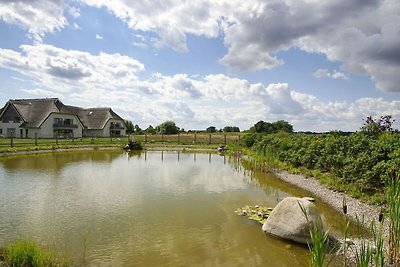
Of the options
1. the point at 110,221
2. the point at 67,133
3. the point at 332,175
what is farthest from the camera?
the point at 67,133

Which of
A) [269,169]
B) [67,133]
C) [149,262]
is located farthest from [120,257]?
[67,133]

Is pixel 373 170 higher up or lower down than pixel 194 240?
higher up

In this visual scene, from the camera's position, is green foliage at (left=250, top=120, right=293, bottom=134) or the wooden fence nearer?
the wooden fence

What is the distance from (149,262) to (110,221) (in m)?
3.17

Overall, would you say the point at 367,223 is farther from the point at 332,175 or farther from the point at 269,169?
the point at 269,169

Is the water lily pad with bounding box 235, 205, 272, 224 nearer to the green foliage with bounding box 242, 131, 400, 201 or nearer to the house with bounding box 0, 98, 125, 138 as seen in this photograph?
the green foliage with bounding box 242, 131, 400, 201

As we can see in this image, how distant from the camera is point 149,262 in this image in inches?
276

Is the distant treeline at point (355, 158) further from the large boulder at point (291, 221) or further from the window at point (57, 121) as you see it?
the window at point (57, 121)

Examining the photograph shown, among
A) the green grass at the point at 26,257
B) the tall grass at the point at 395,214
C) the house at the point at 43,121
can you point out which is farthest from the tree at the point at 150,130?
the tall grass at the point at 395,214

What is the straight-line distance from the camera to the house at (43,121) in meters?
51.3

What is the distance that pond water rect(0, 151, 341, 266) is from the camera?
7480mm

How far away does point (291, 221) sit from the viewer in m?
8.49

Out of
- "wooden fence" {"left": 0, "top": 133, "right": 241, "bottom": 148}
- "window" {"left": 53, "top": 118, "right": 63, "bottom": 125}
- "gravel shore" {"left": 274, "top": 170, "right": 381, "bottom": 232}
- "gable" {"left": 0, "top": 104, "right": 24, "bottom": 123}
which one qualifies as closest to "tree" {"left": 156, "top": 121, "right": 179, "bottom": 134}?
"wooden fence" {"left": 0, "top": 133, "right": 241, "bottom": 148}

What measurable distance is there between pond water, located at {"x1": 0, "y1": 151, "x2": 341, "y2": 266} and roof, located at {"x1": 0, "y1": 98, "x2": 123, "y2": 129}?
38.5 metres
